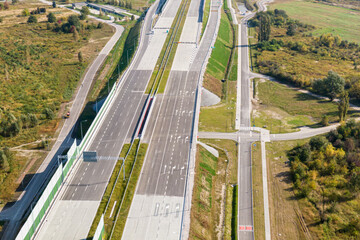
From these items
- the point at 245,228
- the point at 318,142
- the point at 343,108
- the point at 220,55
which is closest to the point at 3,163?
the point at 245,228

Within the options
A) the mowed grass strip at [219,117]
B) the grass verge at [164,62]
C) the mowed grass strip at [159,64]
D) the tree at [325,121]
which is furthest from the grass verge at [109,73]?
the tree at [325,121]

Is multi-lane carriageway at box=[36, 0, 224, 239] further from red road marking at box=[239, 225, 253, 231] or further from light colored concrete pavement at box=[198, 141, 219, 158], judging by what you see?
red road marking at box=[239, 225, 253, 231]

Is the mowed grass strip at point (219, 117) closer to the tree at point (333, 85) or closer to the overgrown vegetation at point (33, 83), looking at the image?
the tree at point (333, 85)

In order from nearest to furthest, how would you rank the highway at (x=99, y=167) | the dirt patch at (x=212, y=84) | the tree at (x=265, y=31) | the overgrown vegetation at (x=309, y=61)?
1. the highway at (x=99, y=167)
2. the dirt patch at (x=212, y=84)
3. the overgrown vegetation at (x=309, y=61)
4. the tree at (x=265, y=31)

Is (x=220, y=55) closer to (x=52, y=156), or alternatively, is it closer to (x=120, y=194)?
(x=52, y=156)

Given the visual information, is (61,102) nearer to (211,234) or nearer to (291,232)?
(211,234)
